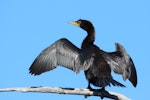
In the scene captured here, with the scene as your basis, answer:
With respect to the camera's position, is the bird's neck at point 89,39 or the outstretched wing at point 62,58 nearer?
the outstretched wing at point 62,58

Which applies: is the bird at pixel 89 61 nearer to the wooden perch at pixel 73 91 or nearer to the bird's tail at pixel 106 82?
the bird's tail at pixel 106 82

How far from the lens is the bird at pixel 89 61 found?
952 cm

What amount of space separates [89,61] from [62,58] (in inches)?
27.2

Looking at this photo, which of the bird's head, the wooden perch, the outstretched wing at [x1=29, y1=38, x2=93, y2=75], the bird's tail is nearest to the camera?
the wooden perch

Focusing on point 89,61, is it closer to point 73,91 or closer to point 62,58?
point 62,58

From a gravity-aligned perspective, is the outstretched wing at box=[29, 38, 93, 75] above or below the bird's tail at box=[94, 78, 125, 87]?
above

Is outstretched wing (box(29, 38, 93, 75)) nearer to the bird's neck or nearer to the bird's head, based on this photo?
the bird's neck

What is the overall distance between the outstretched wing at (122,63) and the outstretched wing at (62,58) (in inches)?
20.1

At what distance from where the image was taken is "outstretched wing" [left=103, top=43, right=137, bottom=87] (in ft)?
32.7

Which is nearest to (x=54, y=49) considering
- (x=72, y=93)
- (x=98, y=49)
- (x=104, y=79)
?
(x=98, y=49)

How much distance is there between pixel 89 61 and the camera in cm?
964

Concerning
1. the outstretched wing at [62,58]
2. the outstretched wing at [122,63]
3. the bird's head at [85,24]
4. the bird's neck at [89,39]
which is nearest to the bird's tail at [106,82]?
the outstretched wing at [62,58]

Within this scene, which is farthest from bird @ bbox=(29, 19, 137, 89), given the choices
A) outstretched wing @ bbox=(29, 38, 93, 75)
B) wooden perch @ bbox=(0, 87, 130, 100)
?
wooden perch @ bbox=(0, 87, 130, 100)

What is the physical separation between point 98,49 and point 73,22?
45.2 inches
